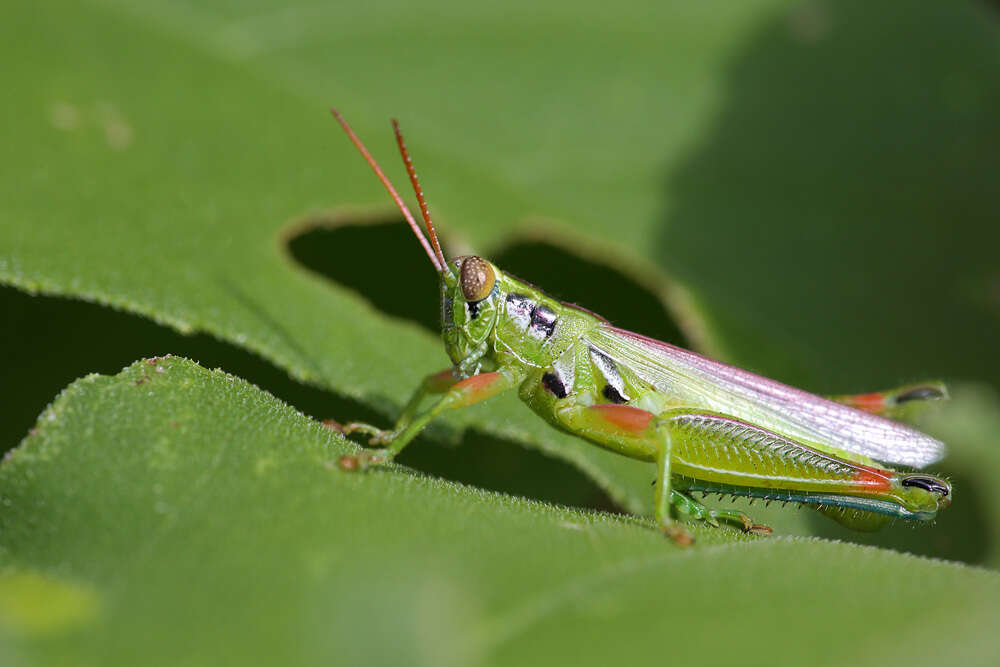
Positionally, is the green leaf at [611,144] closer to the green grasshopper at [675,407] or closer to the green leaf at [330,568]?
the green grasshopper at [675,407]

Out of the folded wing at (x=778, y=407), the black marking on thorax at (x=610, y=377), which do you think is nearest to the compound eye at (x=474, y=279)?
the black marking on thorax at (x=610, y=377)

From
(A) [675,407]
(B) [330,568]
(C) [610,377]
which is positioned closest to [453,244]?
(C) [610,377]

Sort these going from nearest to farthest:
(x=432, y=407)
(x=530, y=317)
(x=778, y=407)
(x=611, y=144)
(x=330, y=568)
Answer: (x=330, y=568) → (x=432, y=407) → (x=778, y=407) → (x=530, y=317) → (x=611, y=144)

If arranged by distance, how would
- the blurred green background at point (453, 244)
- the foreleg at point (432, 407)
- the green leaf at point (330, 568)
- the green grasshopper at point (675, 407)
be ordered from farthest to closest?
1. the green grasshopper at point (675, 407)
2. the foreleg at point (432, 407)
3. the blurred green background at point (453, 244)
4. the green leaf at point (330, 568)

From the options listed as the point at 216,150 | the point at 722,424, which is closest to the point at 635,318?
the point at 722,424

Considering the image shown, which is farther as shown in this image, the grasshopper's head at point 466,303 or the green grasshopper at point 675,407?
the grasshopper's head at point 466,303

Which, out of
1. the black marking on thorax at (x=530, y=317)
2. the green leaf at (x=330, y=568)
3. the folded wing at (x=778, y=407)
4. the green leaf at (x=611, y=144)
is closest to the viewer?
the green leaf at (x=330, y=568)

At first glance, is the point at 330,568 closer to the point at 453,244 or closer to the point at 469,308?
the point at 469,308

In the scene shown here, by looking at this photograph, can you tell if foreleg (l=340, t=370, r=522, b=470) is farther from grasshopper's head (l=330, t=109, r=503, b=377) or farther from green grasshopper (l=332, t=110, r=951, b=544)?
grasshopper's head (l=330, t=109, r=503, b=377)

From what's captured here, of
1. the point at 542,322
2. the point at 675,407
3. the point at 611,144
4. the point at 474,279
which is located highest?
the point at 611,144
